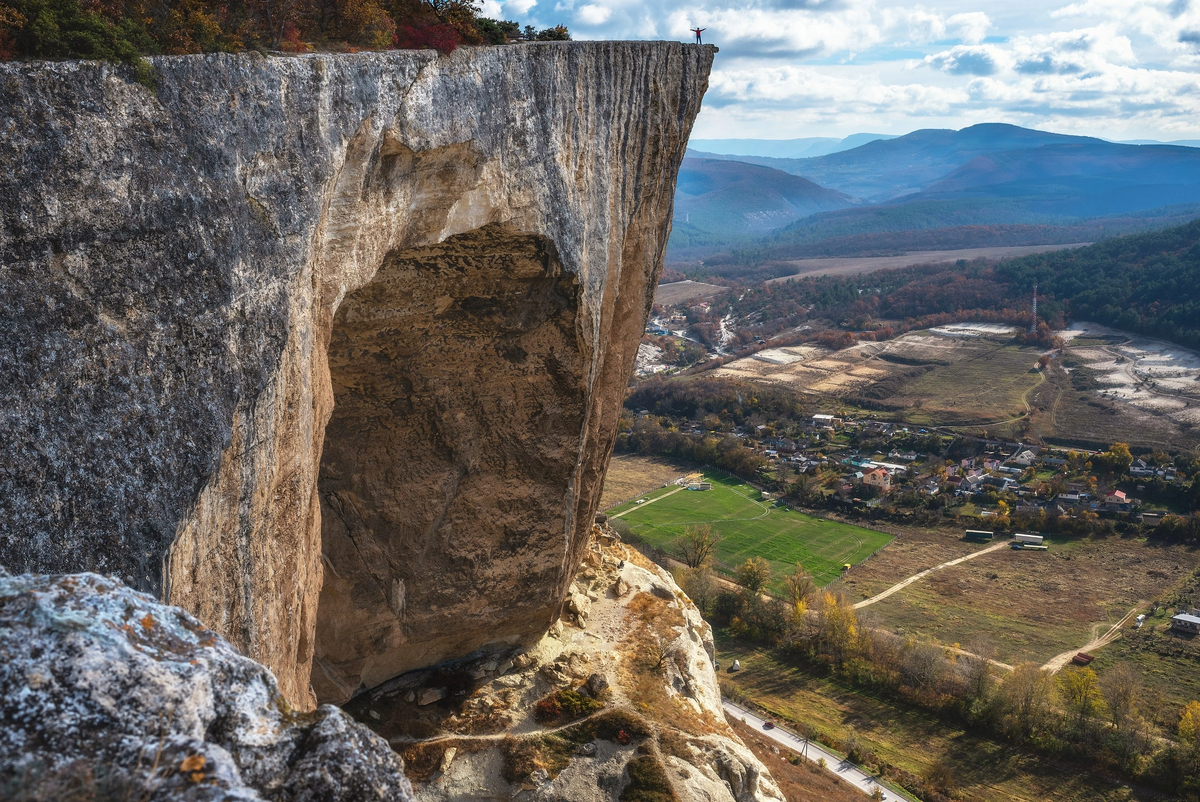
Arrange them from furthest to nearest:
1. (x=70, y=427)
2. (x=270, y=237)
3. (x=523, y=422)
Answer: (x=523, y=422)
(x=270, y=237)
(x=70, y=427)

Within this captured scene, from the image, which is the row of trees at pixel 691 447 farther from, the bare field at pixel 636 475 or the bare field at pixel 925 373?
the bare field at pixel 925 373

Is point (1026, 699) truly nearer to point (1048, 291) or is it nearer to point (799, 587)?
point (799, 587)

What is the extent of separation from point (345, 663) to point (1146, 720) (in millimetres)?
42399

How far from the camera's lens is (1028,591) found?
60438mm

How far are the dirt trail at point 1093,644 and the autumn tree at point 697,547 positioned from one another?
916 inches

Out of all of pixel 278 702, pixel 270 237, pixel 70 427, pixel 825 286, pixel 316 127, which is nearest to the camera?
pixel 278 702

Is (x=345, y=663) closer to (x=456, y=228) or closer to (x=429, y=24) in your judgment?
(x=456, y=228)

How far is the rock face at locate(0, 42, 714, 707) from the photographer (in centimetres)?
881

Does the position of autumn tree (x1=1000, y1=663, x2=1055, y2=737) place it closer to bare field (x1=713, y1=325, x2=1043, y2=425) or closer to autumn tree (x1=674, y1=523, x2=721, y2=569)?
autumn tree (x1=674, y1=523, x2=721, y2=569)

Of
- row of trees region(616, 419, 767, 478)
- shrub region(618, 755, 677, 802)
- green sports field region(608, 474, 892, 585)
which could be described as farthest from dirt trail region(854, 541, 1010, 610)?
shrub region(618, 755, 677, 802)

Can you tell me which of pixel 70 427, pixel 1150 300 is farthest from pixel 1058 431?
pixel 70 427

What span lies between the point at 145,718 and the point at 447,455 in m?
17.2

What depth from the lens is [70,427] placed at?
8.67 m

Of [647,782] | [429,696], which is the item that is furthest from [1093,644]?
[429,696]
